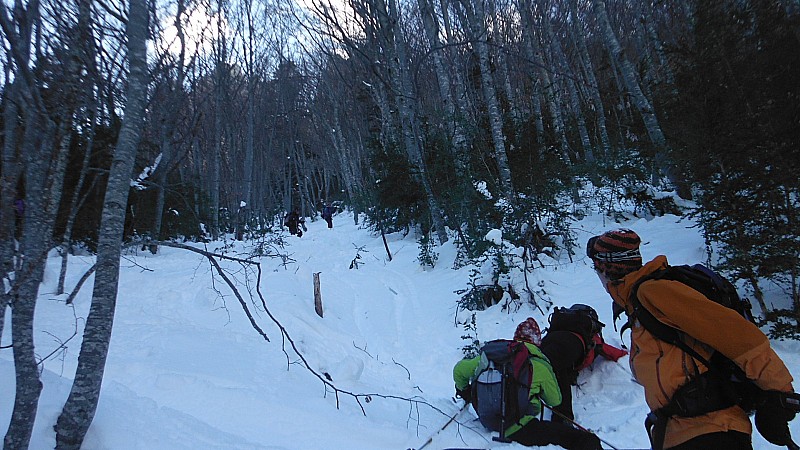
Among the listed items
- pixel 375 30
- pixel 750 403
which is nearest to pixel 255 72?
pixel 375 30

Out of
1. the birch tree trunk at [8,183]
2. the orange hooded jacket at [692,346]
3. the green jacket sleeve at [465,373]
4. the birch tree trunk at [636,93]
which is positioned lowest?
the green jacket sleeve at [465,373]

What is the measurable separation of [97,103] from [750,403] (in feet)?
16.1

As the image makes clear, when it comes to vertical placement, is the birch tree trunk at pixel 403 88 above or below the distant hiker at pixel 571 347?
above

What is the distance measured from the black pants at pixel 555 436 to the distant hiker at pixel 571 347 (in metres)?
0.33

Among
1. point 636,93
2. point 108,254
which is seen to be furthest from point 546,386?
point 636,93

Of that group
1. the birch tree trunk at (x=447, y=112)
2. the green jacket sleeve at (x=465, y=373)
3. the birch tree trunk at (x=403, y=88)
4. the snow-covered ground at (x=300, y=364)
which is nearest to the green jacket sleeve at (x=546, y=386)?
the snow-covered ground at (x=300, y=364)

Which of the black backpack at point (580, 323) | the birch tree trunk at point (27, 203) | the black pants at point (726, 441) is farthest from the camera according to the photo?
the black backpack at point (580, 323)

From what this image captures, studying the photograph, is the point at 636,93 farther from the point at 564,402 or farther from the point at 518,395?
the point at 518,395

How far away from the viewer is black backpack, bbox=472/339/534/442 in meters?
3.55

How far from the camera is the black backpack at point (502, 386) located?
3.55m

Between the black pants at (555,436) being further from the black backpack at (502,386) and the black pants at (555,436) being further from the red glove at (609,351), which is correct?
the red glove at (609,351)

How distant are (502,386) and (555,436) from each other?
1.69ft

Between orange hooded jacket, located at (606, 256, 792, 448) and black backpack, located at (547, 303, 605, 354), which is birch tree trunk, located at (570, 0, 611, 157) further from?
orange hooded jacket, located at (606, 256, 792, 448)

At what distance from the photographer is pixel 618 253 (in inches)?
A: 84.2
